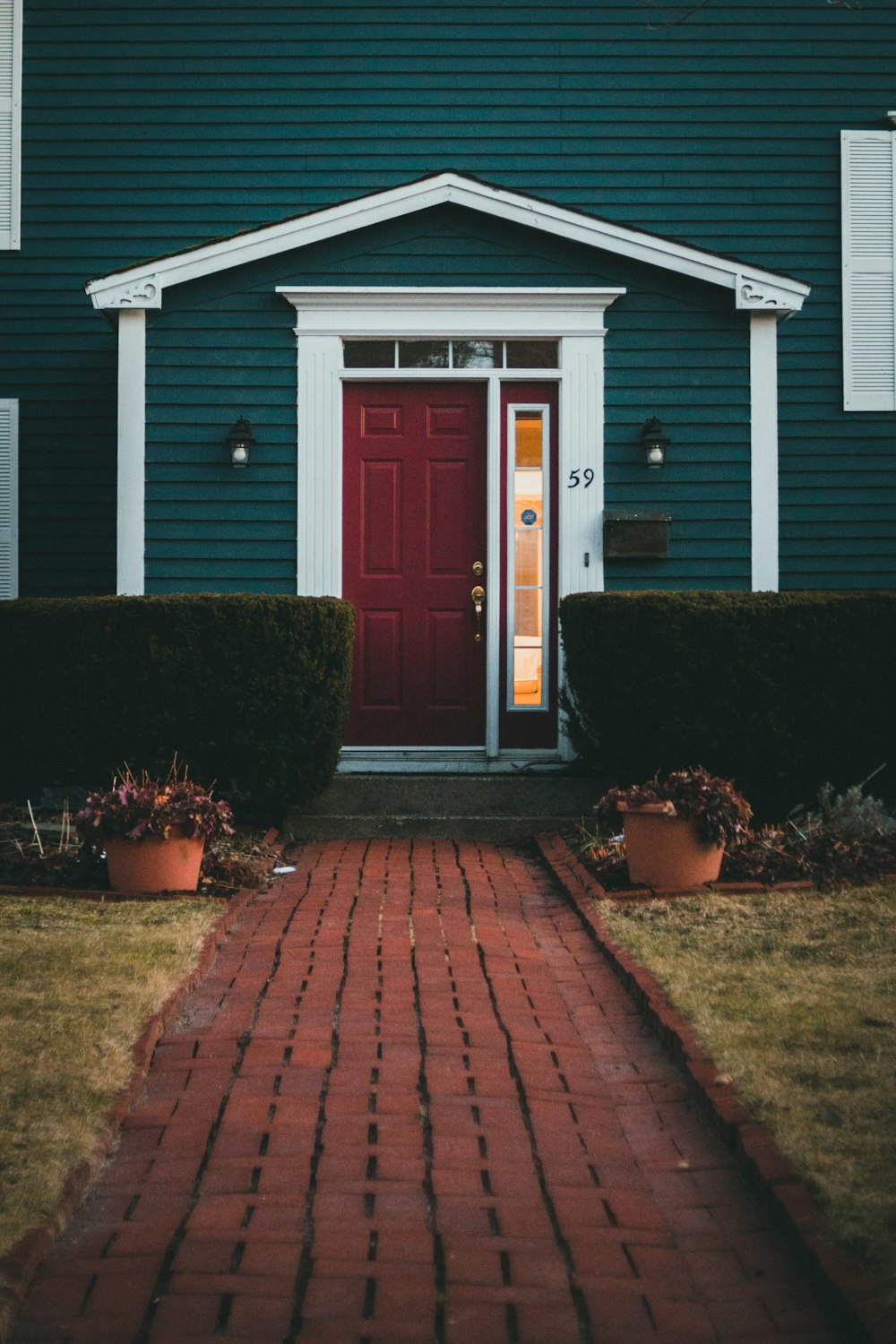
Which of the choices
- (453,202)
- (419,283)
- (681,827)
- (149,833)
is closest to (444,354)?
(419,283)

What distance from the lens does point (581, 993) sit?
444 centimetres

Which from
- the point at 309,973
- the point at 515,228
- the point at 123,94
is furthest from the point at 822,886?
the point at 123,94

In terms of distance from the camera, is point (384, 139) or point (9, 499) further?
point (384, 139)

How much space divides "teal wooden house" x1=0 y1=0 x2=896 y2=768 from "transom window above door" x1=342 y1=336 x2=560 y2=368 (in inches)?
0.8

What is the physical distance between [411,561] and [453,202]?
2283 mm

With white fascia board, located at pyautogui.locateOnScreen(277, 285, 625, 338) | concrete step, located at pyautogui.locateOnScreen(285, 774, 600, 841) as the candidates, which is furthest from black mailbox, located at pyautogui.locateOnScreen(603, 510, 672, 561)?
concrete step, located at pyautogui.locateOnScreen(285, 774, 600, 841)

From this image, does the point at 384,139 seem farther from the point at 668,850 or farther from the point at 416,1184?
the point at 416,1184

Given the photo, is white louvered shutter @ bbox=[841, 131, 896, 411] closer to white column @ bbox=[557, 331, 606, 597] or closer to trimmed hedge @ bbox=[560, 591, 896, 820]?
white column @ bbox=[557, 331, 606, 597]

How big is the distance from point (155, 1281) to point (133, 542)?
6068mm

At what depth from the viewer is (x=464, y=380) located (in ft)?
26.8

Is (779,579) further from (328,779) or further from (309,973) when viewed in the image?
(309,973)

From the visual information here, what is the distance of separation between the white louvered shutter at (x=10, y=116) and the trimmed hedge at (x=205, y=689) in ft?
12.8

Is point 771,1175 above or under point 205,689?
under

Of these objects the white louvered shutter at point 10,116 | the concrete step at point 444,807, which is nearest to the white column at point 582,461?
the concrete step at point 444,807
